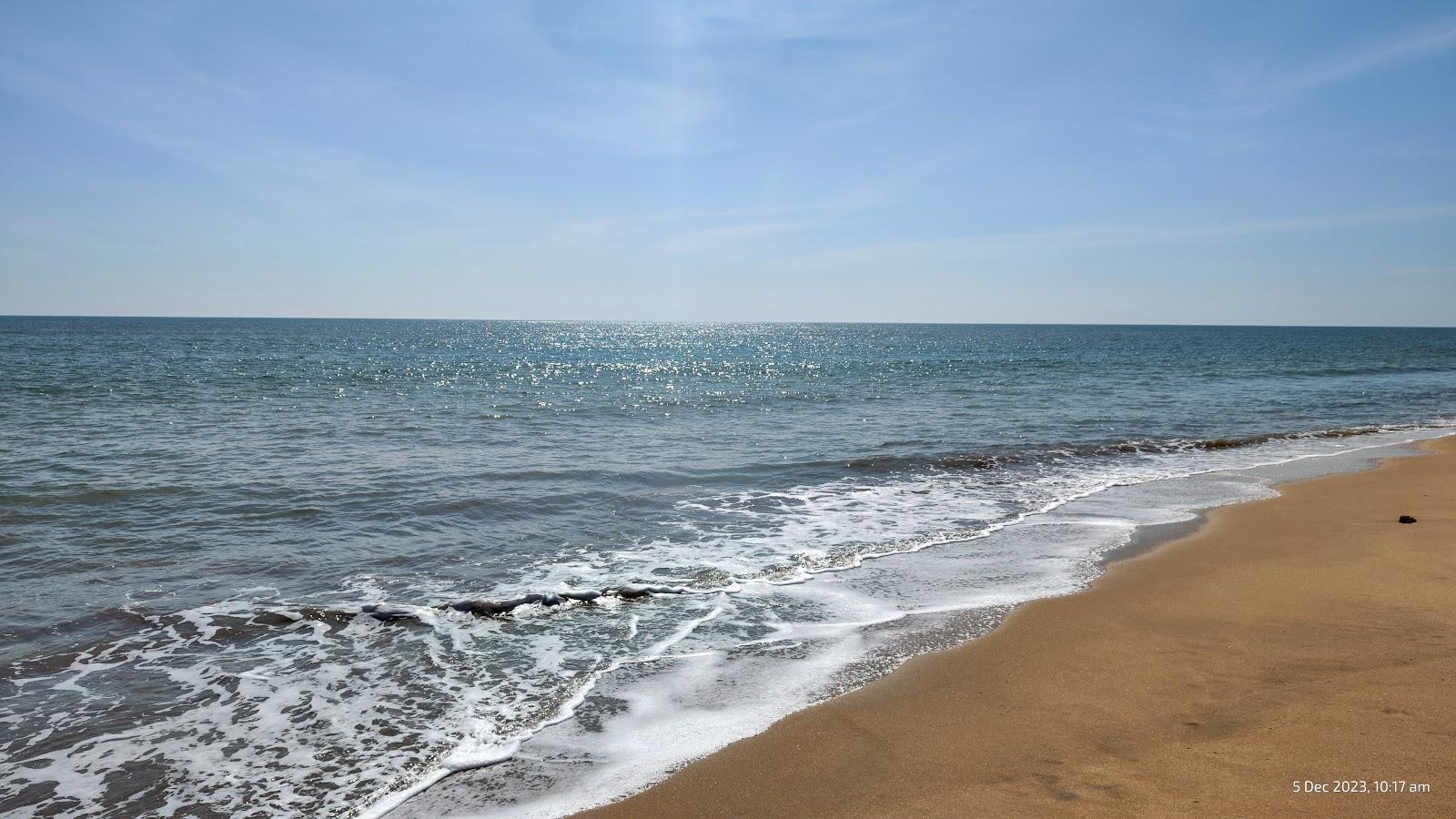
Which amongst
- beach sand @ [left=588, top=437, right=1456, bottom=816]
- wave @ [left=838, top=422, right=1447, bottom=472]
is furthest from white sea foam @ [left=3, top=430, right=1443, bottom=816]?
wave @ [left=838, top=422, right=1447, bottom=472]

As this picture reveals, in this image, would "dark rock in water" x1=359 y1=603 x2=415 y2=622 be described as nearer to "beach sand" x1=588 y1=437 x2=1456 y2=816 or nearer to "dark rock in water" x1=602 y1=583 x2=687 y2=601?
"dark rock in water" x1=602 y1=583 x2=687 y2=601

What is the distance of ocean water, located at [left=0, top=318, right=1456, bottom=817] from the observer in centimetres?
440

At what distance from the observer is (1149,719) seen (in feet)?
14.4

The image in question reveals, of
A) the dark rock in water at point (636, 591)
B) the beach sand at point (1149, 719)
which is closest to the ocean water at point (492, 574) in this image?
the dark rock in water at point (636, 591)

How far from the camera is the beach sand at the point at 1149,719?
→ 12.0 ft

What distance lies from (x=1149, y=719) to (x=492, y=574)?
5.99 metres

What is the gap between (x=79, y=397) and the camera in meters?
24.0

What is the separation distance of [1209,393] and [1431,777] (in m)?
31.2

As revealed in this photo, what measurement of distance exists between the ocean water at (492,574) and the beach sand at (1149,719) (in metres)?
0.47

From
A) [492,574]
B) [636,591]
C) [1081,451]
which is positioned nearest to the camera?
[636,591]

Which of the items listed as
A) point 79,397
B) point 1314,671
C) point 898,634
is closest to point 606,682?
point 898,634

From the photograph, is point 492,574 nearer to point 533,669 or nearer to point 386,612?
point 386,612

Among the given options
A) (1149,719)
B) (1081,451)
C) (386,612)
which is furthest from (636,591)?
(1081,451)

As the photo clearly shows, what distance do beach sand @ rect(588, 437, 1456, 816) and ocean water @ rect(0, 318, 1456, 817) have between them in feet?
1.54
